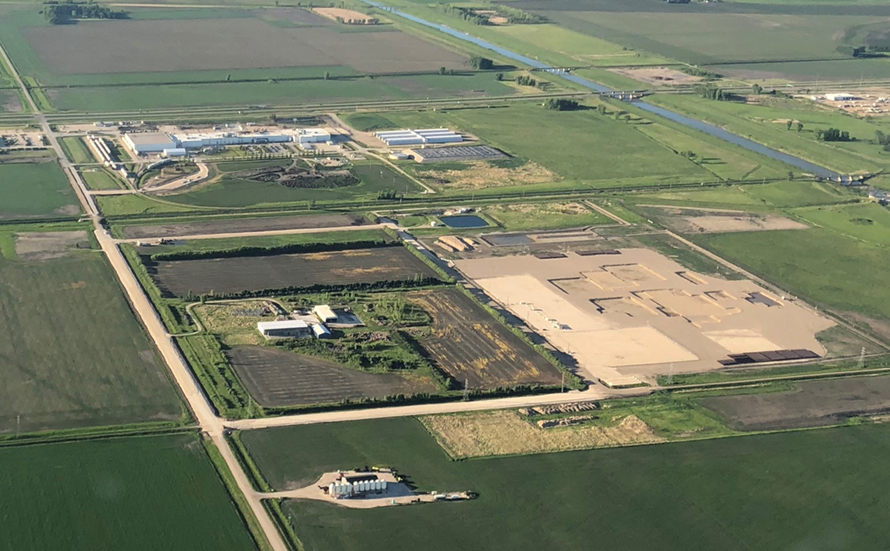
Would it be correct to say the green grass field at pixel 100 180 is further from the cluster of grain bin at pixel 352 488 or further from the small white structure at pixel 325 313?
the cluster of grain bin at pixel 352 488

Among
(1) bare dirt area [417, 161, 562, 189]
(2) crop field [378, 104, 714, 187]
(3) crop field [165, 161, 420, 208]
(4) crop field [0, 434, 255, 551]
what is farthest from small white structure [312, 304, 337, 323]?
(2) crop field [378, 104, 714, 187]

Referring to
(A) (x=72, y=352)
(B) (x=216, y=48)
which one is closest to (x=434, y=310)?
(A) (x=72, y=352)

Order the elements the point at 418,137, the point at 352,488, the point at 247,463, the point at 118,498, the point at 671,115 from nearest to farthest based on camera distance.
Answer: the point at 118,498 → the point at 352,488 → the point at 247,463 → the point at 418,137 → the point at 671,115

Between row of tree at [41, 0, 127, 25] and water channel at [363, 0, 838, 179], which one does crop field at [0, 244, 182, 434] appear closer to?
water channel at [363, 0, 838, 179]

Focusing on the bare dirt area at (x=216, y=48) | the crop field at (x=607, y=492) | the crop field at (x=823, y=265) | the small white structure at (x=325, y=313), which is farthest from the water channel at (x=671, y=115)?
the crop field at (x=607, y=492)

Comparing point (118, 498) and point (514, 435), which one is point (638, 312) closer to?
point (514, 435)

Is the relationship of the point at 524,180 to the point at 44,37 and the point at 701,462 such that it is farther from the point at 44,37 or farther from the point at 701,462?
the point at 44,37
